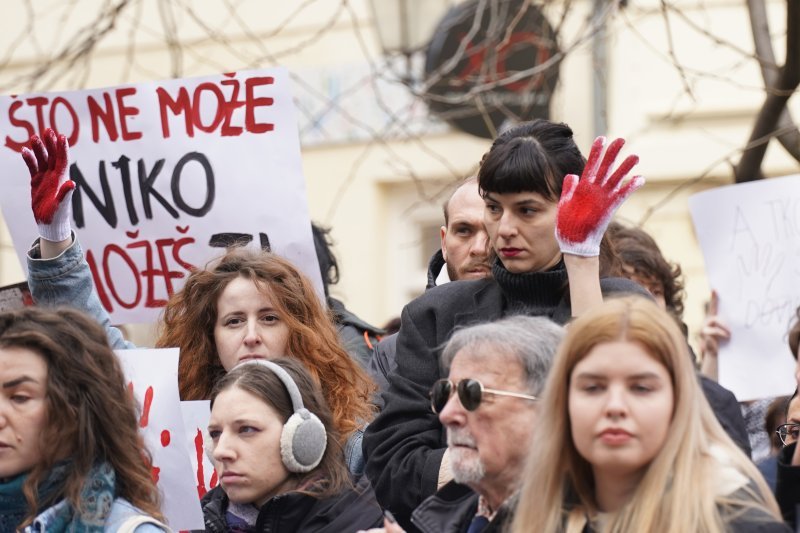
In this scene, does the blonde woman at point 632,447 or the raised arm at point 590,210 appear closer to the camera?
the blonde woman at point 632,447

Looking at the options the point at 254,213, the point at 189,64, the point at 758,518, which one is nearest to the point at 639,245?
the point at 254,213

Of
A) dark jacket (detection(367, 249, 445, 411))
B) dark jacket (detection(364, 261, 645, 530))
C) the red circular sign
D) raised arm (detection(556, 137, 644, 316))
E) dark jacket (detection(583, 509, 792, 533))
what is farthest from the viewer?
the red circular sign

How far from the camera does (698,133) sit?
9.59 metres

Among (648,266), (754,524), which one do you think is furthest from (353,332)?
(754,524)

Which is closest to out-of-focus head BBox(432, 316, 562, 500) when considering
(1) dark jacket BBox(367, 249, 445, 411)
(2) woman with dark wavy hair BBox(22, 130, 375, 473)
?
(2) woman with dark wavy hair BBox(22, 130, 375, 473)

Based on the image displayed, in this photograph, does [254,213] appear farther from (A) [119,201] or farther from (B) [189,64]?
(B) [189,64]

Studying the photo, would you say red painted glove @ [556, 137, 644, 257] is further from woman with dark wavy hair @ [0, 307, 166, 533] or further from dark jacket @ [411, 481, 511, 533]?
woman with dark wavy hair @ [0, 307, 166, 533]

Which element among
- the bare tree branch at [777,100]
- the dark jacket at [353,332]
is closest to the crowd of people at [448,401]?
the dark jacket at [353,332]

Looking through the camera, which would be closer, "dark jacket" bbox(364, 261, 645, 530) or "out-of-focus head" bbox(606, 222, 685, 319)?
"dark jacket" bbox(364, 261, 645, 530)

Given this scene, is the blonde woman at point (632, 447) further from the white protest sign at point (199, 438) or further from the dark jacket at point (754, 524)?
the white protest sign at point (199, 438)

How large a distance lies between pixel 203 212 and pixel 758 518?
9.21 feet

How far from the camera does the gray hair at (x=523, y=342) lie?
337 centimetres

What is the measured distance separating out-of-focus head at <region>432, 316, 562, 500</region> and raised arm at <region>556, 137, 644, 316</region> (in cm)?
29

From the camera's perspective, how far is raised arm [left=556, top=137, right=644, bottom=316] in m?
3.65
